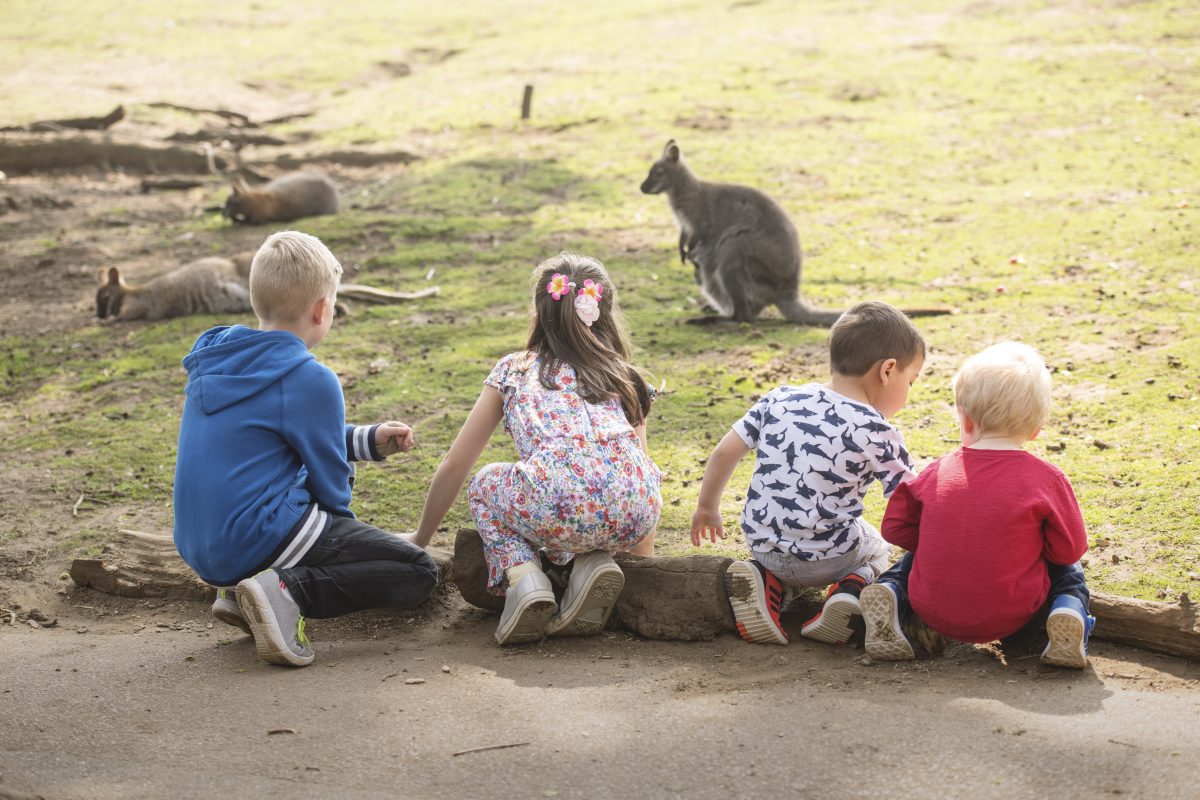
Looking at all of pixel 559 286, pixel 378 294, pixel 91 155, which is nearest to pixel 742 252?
pixel 378 294

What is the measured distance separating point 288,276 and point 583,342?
2.91 feet

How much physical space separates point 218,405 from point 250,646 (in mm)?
702

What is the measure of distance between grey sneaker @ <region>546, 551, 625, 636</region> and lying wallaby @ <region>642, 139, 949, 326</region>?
377 cm

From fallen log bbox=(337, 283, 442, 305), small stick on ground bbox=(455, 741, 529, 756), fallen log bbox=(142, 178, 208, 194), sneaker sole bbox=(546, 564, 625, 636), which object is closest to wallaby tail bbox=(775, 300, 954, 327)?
fallen log bbox=(337, 283, 442, 305)

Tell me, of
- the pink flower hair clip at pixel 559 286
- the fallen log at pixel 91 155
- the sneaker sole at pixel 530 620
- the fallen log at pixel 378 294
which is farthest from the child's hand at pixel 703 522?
the fallen log at pixel 91 155

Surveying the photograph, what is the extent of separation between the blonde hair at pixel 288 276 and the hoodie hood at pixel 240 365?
0.28ft

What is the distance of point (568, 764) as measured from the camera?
2.47 m

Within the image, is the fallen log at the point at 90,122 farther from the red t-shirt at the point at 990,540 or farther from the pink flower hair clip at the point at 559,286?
the red t-shirt at the point at 990,540

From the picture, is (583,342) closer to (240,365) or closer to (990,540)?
(240,365)

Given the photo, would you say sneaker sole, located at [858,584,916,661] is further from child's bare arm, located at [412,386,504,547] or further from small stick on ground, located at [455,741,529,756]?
child's bare arm, located at [412,386,504,547]

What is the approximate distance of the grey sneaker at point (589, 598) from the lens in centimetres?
329

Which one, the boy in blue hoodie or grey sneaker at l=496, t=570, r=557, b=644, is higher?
the boy in blue hoodie

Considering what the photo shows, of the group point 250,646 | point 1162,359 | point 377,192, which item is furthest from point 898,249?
point 250,646

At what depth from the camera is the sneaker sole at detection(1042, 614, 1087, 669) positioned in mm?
2887
